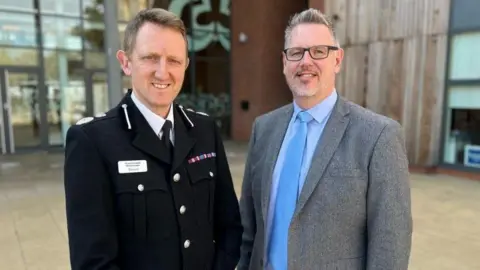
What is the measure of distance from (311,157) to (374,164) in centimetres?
25

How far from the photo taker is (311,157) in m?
1.56

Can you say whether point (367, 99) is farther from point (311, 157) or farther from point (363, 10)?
point (311, 157)

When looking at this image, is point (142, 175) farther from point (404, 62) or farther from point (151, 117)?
point (404, 62)

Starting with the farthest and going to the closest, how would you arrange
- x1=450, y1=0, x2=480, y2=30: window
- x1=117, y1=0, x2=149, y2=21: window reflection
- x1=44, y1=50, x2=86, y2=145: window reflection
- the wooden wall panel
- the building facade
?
x1=117, y1=0, x2=149, y2=21: window reflection, x1=44, y1=50, x2=86, y2=145: window reflection, the wooden wall panel, the building facade, x1=450, y1=0, x2=480, y2=30: window

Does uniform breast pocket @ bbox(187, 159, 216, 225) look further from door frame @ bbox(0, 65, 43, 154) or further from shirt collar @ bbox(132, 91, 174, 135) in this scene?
door frame @ bbox(0, 65, 43, 154)

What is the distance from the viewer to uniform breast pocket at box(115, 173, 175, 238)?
1.32m

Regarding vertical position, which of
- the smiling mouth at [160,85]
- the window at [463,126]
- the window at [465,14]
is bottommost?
the window at [463,126]

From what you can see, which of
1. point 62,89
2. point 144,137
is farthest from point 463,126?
point 62,89

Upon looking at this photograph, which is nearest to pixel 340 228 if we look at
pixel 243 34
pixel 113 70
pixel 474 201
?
pixel 474 201

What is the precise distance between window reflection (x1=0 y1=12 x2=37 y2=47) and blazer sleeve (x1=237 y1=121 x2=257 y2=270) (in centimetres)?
1097

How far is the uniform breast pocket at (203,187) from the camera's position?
1.50 meters

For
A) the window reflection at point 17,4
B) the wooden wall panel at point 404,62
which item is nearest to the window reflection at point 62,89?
the window reflection at point 17,4

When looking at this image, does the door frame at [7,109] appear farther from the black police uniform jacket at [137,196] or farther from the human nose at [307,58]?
the human nose at [307,58]

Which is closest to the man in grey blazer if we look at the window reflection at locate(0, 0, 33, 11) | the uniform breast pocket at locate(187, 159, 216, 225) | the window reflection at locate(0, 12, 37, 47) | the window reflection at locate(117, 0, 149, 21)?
the uniform breast pocket at locate(187, 159, 216, 225)
